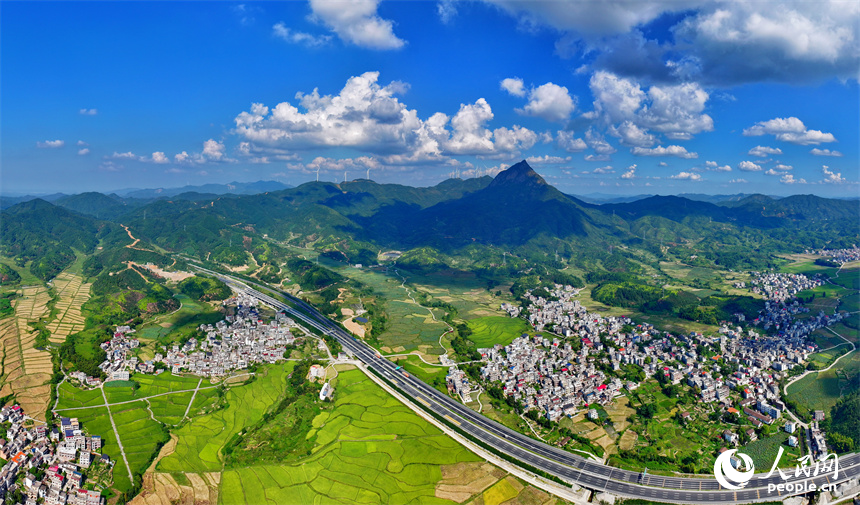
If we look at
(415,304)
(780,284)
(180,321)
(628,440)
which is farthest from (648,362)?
(180,321)

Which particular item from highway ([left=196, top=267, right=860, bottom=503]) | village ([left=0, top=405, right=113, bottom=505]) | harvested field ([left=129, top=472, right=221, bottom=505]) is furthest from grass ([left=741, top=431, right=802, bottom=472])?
village ([left=0, top=405, right=113, bottom=505])

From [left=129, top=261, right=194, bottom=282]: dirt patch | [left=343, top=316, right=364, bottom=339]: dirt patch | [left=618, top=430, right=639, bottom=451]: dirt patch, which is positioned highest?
[left=129, top=261, right=194, bottom=282]: dirt patch

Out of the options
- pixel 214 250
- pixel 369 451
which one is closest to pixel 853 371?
pixel 369 451

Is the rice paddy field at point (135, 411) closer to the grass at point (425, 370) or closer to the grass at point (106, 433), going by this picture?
the grass at point (106, 433)

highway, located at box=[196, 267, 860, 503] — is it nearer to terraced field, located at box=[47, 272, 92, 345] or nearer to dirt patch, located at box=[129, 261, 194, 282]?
terraced field, located at box=[47, 272, 92, 345]

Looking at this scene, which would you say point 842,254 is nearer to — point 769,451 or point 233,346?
point 769,451
